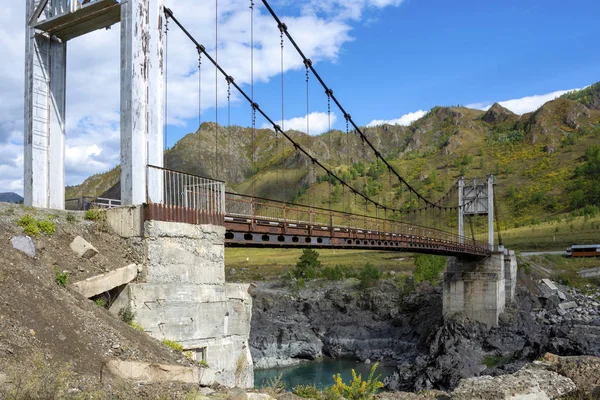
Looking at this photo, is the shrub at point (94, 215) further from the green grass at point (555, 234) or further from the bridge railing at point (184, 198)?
the green grass at point (555, 234)

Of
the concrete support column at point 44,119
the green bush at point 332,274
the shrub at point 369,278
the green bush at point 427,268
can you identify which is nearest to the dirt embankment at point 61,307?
the concrete support column at point 44,119

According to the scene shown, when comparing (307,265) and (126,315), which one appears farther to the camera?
(307,265)

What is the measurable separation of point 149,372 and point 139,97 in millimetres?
5514

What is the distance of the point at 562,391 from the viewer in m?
9.38

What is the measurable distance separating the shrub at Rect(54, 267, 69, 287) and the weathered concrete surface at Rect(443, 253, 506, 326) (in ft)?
109

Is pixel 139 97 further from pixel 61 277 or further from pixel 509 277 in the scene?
pixel 509 277

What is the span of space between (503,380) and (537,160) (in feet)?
416

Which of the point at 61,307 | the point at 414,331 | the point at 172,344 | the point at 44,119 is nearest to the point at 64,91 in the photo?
the point at 44,119

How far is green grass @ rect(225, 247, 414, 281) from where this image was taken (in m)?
60.2

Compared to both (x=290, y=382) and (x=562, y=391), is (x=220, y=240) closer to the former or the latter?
(x=562, y=391)

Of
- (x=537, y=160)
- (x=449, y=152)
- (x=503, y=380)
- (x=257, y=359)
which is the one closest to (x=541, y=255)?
(x=257, y=359)

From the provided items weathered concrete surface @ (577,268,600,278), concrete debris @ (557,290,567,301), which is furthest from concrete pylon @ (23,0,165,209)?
weathered concrete surface @ (577,268,600,278)

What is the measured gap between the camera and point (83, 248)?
31.9ft

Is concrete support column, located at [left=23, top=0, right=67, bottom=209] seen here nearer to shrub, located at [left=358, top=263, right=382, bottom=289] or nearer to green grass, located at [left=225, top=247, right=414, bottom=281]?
shrub, located at [left=358, top=263, right=382, bottom=289]
